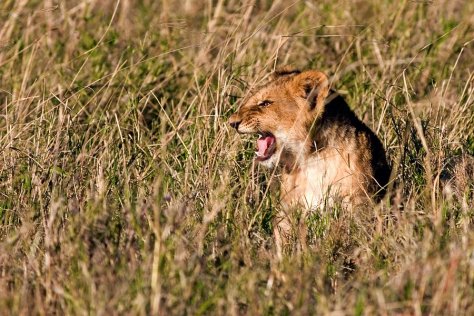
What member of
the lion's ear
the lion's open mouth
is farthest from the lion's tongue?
the lion's ear

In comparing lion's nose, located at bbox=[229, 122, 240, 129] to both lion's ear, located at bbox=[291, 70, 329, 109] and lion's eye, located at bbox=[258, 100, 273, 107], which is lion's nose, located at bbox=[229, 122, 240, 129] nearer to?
lion's eye, located at bbox=[258, 100, 273, 107]

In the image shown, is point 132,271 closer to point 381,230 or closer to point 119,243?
point 119,243

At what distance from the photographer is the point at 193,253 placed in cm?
486

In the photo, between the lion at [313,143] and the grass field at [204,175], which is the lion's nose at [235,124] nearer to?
the lion at [313,143]

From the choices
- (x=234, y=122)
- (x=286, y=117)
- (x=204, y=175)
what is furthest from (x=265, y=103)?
(x=204, y=175)

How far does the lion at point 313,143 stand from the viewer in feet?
20.7

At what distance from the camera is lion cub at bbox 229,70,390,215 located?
6.32 meters

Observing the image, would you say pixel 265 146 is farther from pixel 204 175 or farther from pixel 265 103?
pixel 204 175

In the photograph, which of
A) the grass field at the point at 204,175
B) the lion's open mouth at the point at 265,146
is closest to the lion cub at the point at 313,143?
the lion's open mouth at the point at 265,146

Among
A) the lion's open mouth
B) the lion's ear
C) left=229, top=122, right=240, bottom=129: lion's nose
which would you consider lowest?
the lion's open mouth

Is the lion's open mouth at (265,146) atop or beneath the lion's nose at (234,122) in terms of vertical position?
beneath

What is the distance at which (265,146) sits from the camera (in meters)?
6.45

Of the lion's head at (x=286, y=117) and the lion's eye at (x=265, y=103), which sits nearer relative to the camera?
the lion's head at (x=286, y=117)

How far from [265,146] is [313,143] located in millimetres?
264
